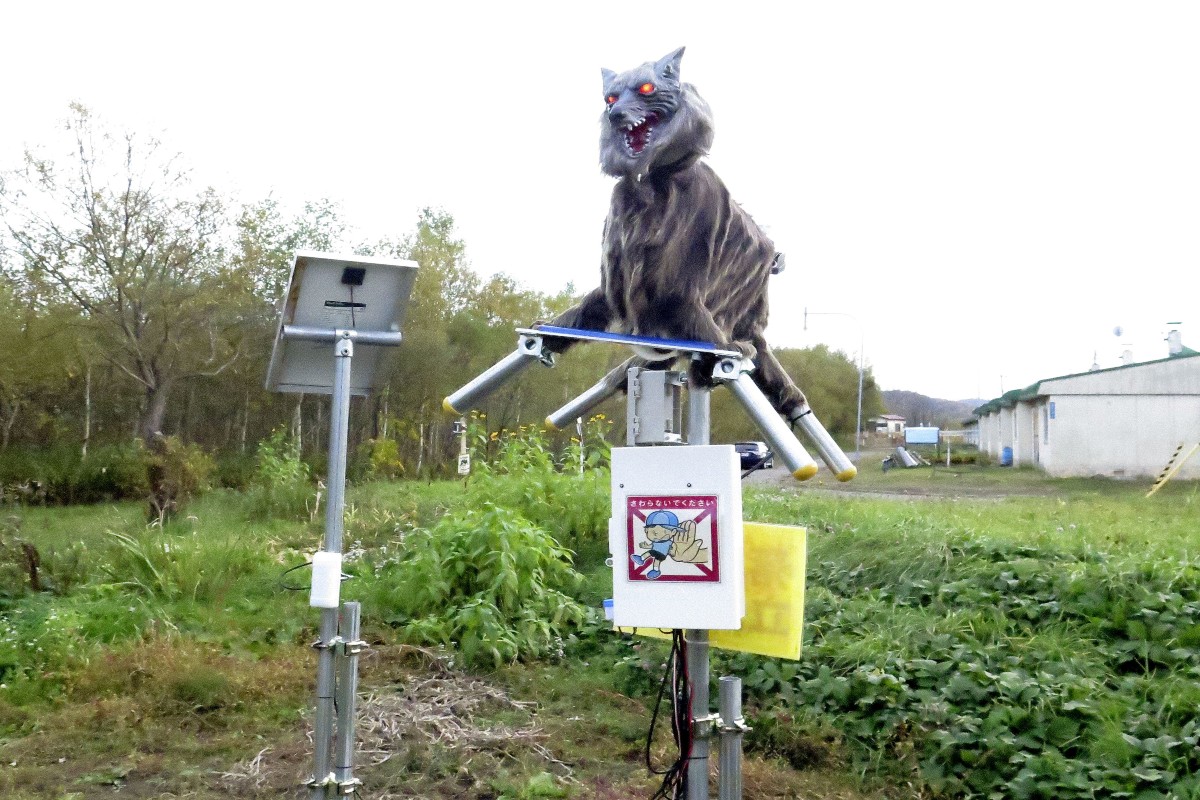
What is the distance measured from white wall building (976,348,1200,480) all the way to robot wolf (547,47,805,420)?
19488mm

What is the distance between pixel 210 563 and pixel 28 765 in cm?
276

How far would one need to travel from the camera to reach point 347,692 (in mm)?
2953

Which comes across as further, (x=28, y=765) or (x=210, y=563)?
(x=210, y=563)

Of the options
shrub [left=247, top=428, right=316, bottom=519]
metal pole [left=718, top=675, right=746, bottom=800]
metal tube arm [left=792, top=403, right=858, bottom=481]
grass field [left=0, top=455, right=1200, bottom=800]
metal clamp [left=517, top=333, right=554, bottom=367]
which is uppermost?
metal clamp [left=517, top=333, right=554, bottom=367]

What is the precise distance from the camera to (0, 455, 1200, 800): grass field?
384 centimetres

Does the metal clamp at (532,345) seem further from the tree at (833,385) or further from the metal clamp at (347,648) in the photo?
the tree at (833,385)

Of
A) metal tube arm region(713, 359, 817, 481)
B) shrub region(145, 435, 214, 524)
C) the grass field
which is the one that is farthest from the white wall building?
metal tube arm region(713, 359, 817, 481)

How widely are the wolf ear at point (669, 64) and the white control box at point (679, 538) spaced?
2.71 ft

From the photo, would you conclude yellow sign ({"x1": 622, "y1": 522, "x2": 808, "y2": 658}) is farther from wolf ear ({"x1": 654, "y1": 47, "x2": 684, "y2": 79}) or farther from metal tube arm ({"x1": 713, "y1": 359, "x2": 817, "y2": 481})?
wolf ear ({"x1": 654, "y1": 47, "x2": 684, "y2": 79})

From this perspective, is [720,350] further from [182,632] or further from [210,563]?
[210,563]

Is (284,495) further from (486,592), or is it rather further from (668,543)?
Result: (668,543)

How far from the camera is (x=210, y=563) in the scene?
267 inches

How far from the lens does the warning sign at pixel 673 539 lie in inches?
85.2

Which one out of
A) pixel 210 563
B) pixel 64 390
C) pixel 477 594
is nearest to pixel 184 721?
pixel 477 594
